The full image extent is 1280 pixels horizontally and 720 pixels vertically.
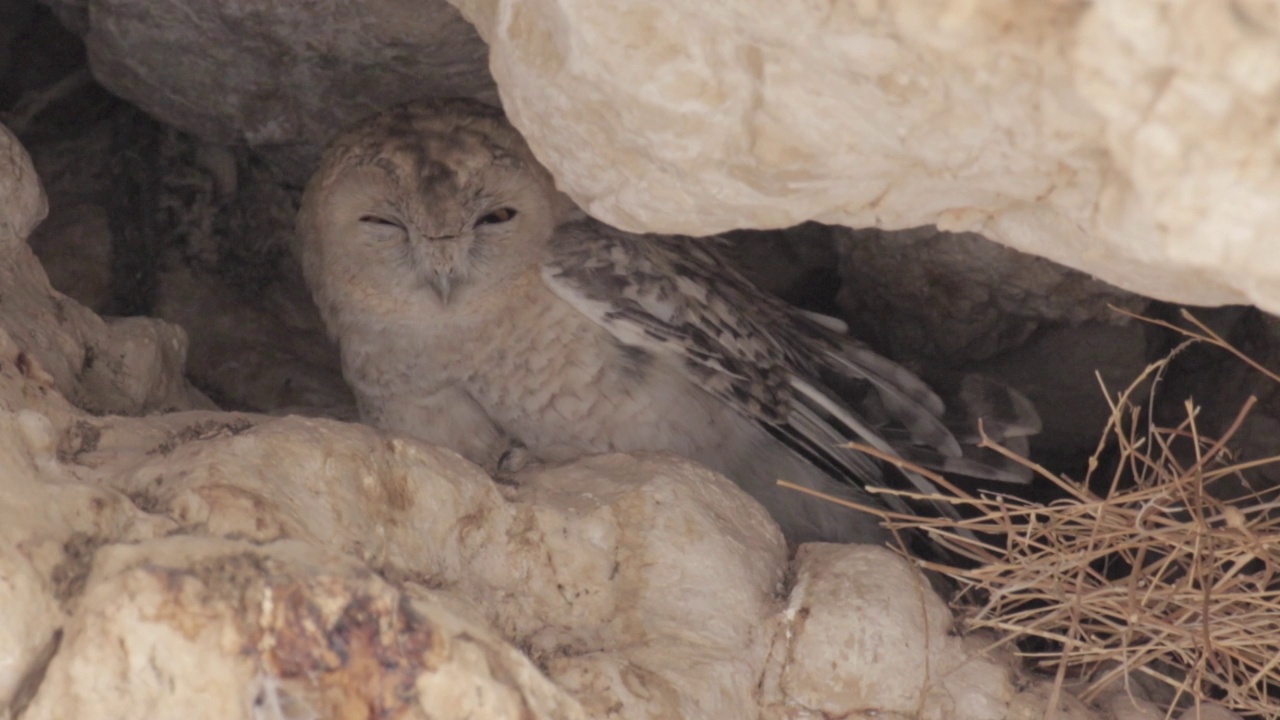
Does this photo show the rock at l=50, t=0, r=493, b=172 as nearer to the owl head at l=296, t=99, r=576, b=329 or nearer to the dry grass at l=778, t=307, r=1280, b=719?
the owl head at l=296, t=99, r=576, b=329

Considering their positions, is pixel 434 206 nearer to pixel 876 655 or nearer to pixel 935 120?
pixel 876 655

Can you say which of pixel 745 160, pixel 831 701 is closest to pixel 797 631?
pixel 831 701

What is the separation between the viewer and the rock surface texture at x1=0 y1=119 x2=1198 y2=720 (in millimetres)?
1762

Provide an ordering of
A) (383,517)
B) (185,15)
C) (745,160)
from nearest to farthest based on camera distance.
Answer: (745,160) < (383,517) < (185,15)

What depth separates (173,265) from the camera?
432 cm

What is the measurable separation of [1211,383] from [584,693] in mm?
2612

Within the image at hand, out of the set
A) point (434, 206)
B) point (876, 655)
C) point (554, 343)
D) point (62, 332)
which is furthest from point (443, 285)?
point (876, 655)

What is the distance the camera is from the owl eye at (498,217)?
3479 millimetres

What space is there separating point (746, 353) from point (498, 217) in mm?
779

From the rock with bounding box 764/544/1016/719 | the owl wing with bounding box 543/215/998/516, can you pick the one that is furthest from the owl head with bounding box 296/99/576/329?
the rock with bounding box 764/544/1016/719

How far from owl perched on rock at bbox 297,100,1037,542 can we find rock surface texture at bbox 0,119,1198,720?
613 millimetres

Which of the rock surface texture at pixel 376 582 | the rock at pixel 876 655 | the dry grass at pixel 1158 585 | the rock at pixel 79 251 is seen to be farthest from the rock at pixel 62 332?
the dry grass at pixel 1158 585

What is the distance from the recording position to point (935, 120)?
6.07ft

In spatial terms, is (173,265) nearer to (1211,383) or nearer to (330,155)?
(330,155)
